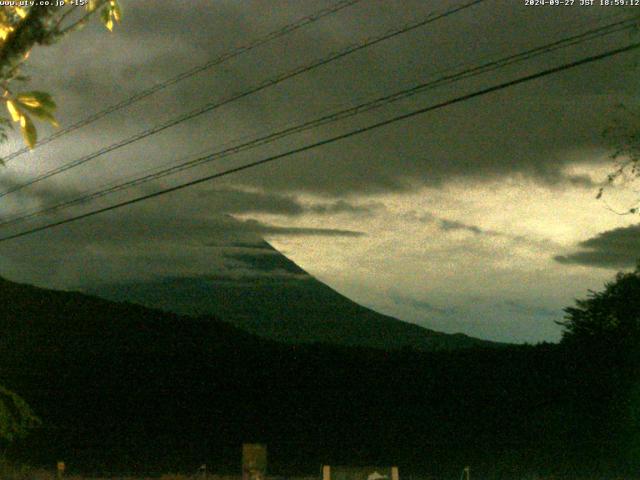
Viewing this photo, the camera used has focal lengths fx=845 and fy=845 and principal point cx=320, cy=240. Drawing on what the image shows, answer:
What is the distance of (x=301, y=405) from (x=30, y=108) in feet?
80.9

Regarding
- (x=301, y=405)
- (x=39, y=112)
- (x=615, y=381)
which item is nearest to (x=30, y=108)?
(x=39, y=112)

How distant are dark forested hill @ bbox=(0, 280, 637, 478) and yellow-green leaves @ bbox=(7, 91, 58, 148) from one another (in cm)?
1964

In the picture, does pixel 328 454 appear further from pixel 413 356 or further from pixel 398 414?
pixel 413 356

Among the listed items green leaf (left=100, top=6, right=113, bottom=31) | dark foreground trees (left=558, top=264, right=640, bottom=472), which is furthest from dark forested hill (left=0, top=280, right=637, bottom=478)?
green leaf (left=100, top=6, right=113, bottom=31)

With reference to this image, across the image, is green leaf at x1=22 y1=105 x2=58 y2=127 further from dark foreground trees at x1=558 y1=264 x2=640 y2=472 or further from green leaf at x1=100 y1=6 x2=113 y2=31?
dark foreground trees at x1=558 y1=264 x2=640 y2=472

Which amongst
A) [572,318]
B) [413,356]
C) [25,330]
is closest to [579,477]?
[413,356]

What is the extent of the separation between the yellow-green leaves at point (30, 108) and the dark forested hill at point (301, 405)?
19.6 m

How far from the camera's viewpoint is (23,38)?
485cm

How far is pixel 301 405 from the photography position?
2845cm

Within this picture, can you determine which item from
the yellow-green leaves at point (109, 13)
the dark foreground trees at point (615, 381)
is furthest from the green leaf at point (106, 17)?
the dark foreground trees at point (615, 381)

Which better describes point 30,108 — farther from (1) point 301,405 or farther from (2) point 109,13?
(1) point 301,405

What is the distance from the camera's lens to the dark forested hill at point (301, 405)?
23719mm

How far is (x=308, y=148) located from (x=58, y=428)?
2233 cm

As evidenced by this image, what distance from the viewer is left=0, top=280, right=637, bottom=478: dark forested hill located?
77.8ft
